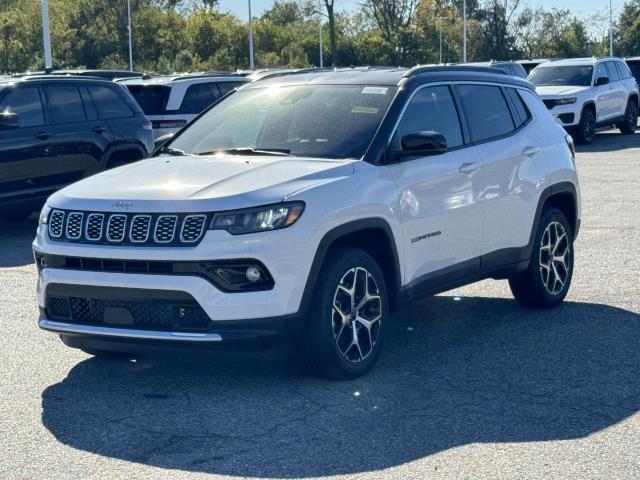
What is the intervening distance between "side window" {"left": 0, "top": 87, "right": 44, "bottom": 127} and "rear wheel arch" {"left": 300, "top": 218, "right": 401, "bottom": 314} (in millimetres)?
7438

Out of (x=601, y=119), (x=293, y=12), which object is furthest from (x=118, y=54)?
(x=601, y=119)

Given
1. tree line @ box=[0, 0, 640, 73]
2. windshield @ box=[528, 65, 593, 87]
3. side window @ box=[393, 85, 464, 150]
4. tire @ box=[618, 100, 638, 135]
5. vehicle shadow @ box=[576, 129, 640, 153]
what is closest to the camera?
side window @ box=[393, 85, 464, 150]

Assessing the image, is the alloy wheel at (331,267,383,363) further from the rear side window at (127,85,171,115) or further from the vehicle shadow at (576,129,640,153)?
the vehicle shadow at (576,129,640,153)

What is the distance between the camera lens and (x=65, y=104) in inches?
551

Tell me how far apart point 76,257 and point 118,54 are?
232 ft

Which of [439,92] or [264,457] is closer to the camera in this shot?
[264,457]

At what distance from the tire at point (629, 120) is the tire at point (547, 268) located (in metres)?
21.0

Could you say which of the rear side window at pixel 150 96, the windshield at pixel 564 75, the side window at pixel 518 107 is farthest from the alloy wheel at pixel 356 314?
the windshield at pixel 564 75

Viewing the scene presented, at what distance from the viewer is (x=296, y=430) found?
5.73 metres

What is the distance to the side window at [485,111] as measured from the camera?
311 inches

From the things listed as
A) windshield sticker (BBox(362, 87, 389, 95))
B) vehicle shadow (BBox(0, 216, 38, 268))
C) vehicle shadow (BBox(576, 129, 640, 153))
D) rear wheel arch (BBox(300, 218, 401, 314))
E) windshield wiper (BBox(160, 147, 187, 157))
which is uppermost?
windshield sticker (BBox(362, 87, 389, 95))

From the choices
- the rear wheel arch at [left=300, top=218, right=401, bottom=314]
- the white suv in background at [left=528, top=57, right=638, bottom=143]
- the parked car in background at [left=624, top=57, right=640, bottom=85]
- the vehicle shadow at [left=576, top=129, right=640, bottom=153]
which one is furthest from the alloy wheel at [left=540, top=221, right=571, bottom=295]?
the parked car in background at [left=624, top=57, right=640, bottom=85]

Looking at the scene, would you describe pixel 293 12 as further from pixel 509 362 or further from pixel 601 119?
pixel 509 362

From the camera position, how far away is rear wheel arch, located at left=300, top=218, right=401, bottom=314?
6267 millimetres
